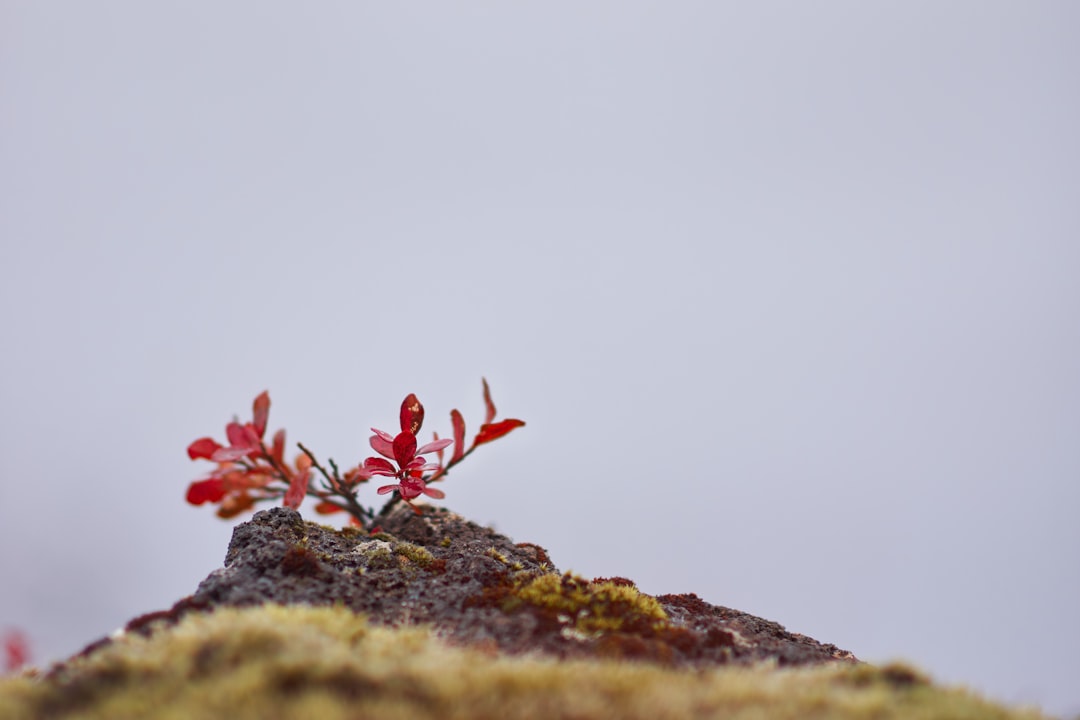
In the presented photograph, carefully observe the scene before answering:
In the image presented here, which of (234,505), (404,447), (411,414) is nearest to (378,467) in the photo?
(404,447)

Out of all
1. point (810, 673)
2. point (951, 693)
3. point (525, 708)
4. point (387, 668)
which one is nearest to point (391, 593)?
point (387, 668)

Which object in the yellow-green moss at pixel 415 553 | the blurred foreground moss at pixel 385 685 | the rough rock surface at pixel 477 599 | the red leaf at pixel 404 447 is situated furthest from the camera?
the red leaf at pixel 404 447

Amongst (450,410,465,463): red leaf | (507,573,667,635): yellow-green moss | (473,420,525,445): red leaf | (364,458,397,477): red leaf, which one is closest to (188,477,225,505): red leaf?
(364,458,397,477): red leaf

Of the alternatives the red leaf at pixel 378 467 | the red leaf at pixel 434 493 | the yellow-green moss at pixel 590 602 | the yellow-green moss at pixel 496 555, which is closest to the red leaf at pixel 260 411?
the red leaf at pixel 378 467

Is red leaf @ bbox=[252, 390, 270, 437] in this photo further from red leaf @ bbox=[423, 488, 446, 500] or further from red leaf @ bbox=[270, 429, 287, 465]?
red leaf @ bbox=[423, 488, 446, 500]

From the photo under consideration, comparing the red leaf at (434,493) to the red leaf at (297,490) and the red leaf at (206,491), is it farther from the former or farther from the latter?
the red leaf at (206,491)
